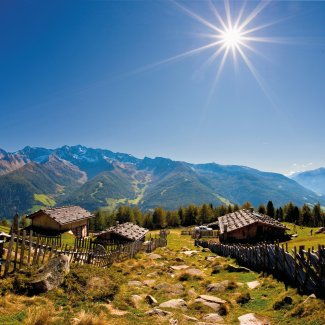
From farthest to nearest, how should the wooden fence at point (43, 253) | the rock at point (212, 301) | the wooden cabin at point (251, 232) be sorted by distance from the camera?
the wooden cabin at point (251, 232) → the wooden fence at point (43, 253) → the rock at point (212, 301)

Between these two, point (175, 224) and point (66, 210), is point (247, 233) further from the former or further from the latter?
point (175, 224)

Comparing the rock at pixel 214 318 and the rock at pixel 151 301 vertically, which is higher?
the rock at pixel 214 318

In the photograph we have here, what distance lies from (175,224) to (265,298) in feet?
385

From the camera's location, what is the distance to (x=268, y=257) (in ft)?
61.6

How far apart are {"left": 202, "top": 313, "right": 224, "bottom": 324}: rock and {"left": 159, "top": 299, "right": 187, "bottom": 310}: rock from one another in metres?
1.63

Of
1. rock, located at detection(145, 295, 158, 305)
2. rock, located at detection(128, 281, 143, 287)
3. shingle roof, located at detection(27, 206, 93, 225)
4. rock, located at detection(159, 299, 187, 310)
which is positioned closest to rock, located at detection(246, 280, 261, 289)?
rock, located at detection(159, 299, 187, 310)

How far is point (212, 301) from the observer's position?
46.1 feet

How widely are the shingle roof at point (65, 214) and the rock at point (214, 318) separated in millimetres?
47838

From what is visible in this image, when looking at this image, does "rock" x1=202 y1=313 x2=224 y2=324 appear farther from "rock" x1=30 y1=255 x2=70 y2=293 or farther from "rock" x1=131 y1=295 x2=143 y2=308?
"rock" x1=30 y1=255 x2=70 y2=293

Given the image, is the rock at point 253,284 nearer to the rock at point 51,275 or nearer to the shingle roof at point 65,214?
the rock at point 51,275

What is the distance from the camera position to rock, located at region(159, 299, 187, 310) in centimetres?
1340

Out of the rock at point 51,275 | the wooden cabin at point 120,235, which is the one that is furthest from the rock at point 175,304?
the wooden cabin at point 120,235

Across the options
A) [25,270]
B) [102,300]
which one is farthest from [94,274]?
[25,270]

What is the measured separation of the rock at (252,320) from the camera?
10.9 m
